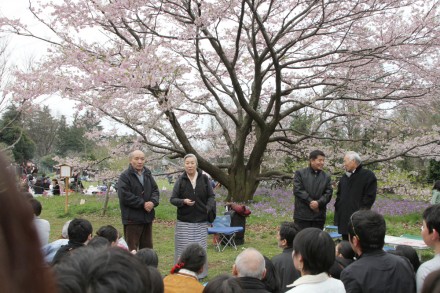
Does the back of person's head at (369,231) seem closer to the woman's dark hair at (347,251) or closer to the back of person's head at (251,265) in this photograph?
→ the back of person's head at (251,265)

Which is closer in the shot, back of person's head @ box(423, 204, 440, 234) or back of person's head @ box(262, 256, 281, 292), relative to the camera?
back of person's head @ box(423, 204, 440, 234)

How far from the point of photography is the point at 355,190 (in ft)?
17.8

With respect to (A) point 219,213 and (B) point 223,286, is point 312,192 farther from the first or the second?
(A) point 219,213

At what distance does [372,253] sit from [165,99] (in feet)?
26.5

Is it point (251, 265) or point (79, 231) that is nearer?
point (251, 265)

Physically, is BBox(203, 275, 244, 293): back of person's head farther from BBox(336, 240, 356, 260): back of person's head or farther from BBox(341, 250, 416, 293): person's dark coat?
BBox(336, 240, 356, 260): back of person's head

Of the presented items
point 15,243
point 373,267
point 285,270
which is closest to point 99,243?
point 15,243

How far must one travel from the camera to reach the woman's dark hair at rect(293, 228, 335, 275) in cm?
251

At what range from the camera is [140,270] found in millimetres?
1002

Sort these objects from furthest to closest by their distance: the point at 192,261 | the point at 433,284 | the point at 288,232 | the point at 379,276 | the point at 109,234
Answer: the point at 109,234 → the point at 288,232 → the point at 192,261 → the point at 379,276 → the point at 433,284

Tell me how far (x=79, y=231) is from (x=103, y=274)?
8.99ft

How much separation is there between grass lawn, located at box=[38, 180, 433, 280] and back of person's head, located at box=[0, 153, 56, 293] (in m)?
5.48

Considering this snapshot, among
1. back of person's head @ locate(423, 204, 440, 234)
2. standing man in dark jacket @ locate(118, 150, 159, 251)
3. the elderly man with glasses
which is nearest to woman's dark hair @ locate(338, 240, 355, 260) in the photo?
the elderly man with glasses

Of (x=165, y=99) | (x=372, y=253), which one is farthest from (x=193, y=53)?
(x=372, y=253)
